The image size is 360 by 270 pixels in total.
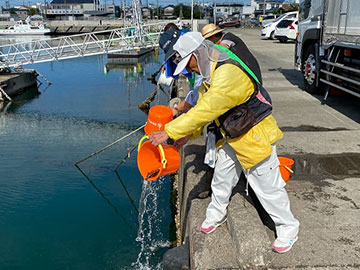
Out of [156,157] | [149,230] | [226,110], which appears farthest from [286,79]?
[226,110]

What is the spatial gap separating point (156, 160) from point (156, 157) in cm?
5

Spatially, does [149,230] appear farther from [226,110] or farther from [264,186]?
[226,110]

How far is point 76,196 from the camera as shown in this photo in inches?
343

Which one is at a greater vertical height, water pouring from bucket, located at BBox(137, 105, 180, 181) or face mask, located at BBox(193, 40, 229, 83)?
face mask, located at BBox(193, 40, 229, 83)

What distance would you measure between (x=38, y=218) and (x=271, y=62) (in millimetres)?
11215

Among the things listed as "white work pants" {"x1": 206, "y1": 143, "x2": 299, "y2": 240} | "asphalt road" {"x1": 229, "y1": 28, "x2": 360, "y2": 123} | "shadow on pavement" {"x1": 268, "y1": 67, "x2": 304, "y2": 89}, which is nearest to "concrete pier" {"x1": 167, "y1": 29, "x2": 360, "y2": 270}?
"white work pants" {"x1": 206, "y1": 143, "x2": 299, "y2": 240}

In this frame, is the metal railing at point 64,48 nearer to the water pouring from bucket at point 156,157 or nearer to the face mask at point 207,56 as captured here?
the water pouring from bucket at point 156,157

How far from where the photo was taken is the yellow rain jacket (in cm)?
280

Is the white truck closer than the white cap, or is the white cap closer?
the white cap

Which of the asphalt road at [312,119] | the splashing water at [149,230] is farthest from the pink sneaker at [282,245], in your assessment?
the splashing water at [149,230]

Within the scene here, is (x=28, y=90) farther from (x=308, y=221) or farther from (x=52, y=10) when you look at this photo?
(x=52, y=10)

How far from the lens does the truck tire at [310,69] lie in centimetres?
905

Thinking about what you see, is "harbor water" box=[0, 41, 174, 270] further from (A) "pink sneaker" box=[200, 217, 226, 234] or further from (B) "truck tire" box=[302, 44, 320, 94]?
(B) "truck tire" box=[302, 44, 320, 94]

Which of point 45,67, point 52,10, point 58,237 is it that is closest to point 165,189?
point 58,237
